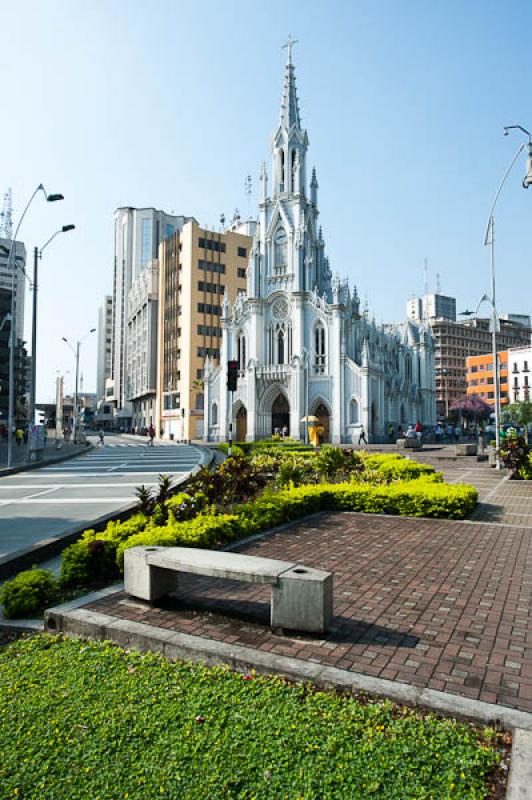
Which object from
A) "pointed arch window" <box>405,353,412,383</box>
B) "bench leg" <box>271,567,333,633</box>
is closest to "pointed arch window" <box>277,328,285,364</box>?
"pointed arch window" <box>405,353,412,383</box>

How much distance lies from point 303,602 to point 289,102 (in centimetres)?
6143

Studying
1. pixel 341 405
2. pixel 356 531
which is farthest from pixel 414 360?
pixel 356 531

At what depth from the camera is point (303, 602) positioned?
16.0ft

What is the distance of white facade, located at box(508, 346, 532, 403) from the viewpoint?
9438 cm

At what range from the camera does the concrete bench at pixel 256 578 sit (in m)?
4.87

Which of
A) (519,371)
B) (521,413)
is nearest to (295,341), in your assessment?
(521,413)

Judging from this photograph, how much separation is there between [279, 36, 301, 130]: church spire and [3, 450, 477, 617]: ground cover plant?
49774 mm

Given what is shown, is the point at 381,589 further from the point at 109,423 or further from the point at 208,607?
the point at 109,423

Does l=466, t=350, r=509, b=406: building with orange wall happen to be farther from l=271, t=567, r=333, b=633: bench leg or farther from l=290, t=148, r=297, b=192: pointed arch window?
l=271, t=567, r=333, b=633: bench leg

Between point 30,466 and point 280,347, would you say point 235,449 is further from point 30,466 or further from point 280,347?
point 280,347

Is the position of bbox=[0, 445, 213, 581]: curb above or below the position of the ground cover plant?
below

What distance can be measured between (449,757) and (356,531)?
667 cm

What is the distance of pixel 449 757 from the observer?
3.16m

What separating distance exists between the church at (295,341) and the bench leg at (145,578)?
40319 millimetres
